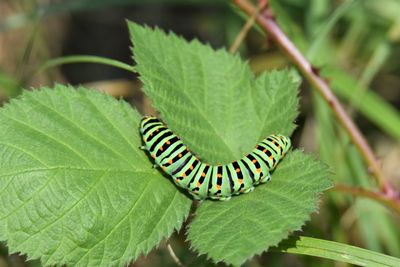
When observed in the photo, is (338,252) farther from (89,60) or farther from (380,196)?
(89,60)

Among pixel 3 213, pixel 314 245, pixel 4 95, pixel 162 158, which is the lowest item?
pixel 314 245

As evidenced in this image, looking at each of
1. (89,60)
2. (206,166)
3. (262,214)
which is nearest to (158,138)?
(206,166)

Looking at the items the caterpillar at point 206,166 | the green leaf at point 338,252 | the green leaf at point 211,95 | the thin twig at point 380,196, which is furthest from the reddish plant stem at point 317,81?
the caterpillar at point 206,166

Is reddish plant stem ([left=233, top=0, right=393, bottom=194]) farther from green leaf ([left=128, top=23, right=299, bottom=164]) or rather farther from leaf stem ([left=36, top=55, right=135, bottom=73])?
leaf stem ([left=36, top=55, right=135, bottom=73])

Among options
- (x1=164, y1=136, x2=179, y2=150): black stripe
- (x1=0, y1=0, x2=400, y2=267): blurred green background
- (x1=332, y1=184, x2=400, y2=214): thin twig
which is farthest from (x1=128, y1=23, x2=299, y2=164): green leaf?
(x1=332, y1=184, x2=400, y2=214): thin twig

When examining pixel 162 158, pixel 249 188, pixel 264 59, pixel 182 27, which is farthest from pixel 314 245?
pixel 182 27

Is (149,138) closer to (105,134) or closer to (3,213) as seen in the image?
(105,134)

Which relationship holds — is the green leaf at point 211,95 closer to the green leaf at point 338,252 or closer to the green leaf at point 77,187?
the green leaf at point 77,187

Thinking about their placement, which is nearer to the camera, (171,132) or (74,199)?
(74,199)
